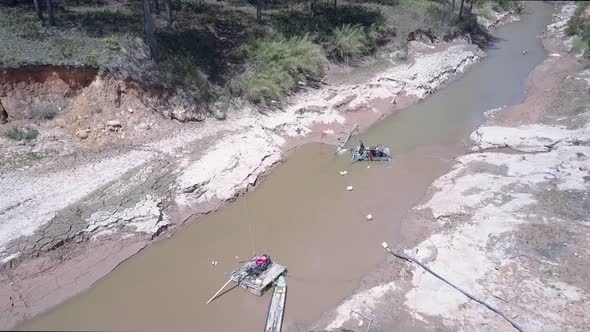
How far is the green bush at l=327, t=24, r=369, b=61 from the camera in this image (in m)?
25.1

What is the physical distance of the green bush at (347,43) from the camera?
82.3 feet

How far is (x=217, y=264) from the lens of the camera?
12.9 metres

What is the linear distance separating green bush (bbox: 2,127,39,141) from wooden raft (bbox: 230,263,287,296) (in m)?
9.48

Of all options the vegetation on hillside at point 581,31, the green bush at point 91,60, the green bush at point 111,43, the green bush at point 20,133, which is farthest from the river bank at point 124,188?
the vegetation on hillside at point 581,31

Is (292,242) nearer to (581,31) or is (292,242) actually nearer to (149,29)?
(149,29)

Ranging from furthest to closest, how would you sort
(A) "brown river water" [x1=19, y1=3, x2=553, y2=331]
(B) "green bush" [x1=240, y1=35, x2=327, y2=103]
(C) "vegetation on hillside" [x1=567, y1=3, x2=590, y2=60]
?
1. (C) "vegetation on hillside" [x1=567, y1=3, x2=590, y2=60]
2. (B) "green bush" [x1=240, y1=35, x2=327, y2=103]
3. (A) "brown river water" [x1=19, y1=3, x2=553, y2=331]

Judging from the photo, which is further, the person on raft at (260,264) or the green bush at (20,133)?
the green bush at (20,133)

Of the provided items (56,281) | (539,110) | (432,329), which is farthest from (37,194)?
(539,110)

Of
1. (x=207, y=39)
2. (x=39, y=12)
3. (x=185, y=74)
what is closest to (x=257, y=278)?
(x=185, y=74)

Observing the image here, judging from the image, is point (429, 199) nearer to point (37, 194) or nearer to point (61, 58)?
point (37, 194)

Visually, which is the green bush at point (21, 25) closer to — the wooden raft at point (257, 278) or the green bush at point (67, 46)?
the green bush at point (67, 46)

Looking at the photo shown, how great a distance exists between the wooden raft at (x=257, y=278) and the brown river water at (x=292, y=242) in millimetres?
203

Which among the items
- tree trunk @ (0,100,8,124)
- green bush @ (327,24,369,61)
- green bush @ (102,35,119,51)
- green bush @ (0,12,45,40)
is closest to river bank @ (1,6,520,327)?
tree trunk @ (0,100,8,124)

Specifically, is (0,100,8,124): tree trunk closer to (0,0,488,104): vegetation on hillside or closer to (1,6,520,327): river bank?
(1,6,520,327): river bank
